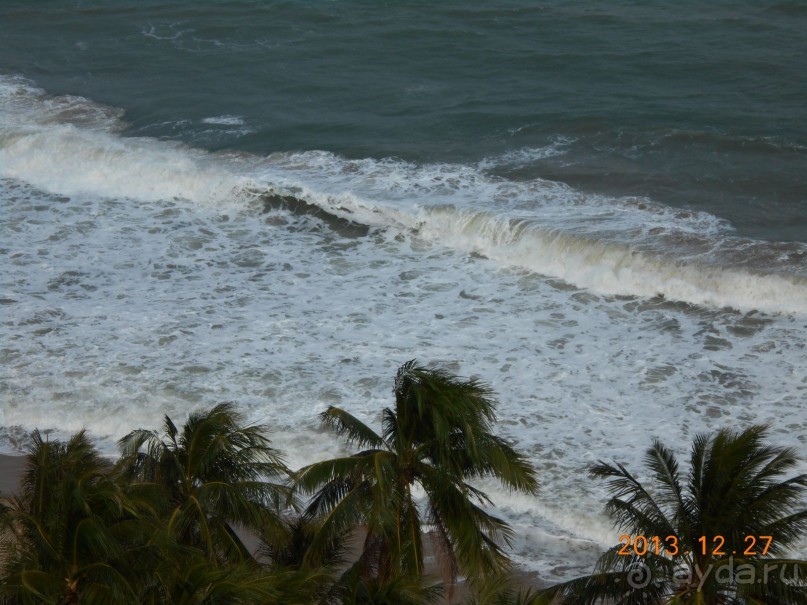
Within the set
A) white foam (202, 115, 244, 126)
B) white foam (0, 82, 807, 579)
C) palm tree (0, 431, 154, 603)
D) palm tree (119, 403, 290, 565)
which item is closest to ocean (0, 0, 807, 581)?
white foam (0, 82, 807, 579)

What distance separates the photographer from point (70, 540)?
994 centimetres

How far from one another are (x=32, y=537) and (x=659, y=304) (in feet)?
50.8

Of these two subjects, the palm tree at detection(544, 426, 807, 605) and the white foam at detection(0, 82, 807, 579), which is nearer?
the palm tree at detection(544, 426, 807, 605)

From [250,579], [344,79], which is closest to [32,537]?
[250,579]

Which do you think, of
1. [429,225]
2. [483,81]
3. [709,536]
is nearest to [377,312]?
[429,225]

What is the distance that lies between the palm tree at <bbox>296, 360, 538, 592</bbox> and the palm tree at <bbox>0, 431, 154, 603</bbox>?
1928 millimetres

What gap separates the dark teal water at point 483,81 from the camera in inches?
1104

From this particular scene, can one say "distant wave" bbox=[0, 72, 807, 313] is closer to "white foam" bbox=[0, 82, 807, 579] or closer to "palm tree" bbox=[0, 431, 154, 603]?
"white foam" bbox=[0, 82, 807, 579]

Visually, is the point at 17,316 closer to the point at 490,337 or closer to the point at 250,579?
the point at 490,337

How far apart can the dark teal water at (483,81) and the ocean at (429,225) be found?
122mm

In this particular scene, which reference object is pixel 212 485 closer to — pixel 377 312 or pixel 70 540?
pixel 70 540

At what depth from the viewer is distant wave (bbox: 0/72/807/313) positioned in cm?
2300

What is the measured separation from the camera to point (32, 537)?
32.8 feet

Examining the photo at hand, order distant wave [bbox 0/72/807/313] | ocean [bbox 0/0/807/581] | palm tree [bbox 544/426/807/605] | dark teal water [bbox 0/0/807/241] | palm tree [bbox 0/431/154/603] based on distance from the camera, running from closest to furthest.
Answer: palm tree [bbox 0/431/154/603], palm tree [bbox 544/426/807/605], ocean [bbox 0/0/807/581], distant wave [bbox 0/72/807/313], dark teal water [bbox 0/0/807/241]
